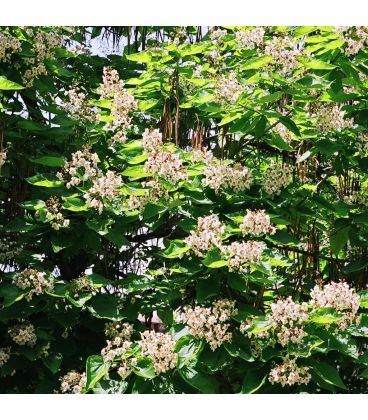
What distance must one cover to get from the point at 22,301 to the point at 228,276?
814 millimetres

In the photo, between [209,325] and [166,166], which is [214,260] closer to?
[209,325]

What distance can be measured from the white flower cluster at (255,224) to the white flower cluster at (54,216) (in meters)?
0.66

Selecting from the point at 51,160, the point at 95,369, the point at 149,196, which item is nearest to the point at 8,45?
the point at 51,160

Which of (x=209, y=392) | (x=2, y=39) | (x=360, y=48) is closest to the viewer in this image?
(x=209, y=392)

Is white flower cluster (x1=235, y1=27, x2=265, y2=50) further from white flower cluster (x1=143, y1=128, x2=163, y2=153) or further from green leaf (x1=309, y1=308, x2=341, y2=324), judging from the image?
green leaf (x1=309, y1=308, x2=341, y2=324)

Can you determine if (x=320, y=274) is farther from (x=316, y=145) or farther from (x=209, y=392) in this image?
(x=209, y=392)

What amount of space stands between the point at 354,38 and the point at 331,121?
0.31 m

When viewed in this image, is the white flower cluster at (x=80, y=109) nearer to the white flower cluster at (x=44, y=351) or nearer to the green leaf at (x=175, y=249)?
the green leaf at (x=175, y=249)

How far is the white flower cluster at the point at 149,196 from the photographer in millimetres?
2611

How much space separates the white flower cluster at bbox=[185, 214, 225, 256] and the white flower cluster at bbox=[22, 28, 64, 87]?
3.27ft

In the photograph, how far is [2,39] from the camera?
9.48 ft

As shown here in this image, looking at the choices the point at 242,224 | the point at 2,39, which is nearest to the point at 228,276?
the point at 242,224

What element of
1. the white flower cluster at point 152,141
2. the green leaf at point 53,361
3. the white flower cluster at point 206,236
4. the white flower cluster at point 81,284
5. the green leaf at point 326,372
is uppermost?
the white flower cluster at point 152,141

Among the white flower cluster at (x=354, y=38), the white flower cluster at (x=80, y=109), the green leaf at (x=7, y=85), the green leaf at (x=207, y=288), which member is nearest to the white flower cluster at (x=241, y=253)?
the green leaf at (x=207, y=288)
